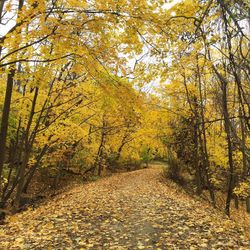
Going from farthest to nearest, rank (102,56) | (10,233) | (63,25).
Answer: (10,233) → (102,56) → (63,25)

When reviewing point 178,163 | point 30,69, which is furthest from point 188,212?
point 178,163

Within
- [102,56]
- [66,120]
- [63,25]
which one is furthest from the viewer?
[66,120]

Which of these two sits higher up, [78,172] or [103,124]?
[103,124]

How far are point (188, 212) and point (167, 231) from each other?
2.32 m

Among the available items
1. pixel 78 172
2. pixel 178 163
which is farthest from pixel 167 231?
pixel 78 172

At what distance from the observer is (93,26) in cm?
458

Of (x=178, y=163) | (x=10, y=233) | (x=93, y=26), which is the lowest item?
(x=10, y=233)

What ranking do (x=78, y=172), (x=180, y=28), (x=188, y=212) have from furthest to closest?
(x=78, y=172), (x=188, y=212), (x=180, y=28)

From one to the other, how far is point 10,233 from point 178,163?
13607 millimetres

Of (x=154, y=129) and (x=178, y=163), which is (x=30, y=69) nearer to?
(x=154, y=129)

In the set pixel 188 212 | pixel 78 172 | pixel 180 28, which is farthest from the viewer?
pixel 78 172

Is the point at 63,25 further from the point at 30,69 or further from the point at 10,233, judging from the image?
the point at 10,233

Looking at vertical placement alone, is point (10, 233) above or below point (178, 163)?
below

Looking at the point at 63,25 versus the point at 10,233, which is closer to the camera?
the point at 63,25
